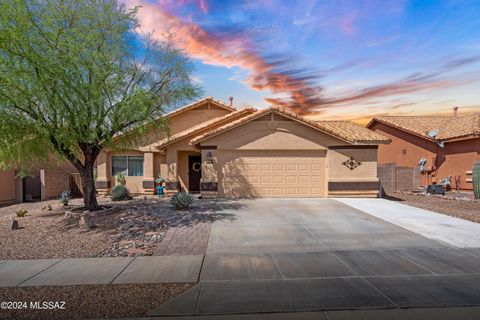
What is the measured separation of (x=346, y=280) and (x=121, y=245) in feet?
18.4

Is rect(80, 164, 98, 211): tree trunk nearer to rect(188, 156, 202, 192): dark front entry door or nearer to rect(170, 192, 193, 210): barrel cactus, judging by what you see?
rect(170, 192, 193, 210): barrel cactus

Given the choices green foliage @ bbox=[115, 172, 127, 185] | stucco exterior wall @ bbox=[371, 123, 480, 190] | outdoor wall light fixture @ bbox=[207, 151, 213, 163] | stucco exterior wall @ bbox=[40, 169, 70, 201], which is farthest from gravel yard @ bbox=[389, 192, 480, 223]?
stucco exterior wall @ bbox=[40, 169, 70, 201]

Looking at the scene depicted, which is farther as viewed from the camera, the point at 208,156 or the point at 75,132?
the point at 208,156

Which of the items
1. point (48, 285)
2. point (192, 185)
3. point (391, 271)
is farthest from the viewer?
point (192, 185)

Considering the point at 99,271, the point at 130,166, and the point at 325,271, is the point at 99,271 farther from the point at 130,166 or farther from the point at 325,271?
the point at 130,166

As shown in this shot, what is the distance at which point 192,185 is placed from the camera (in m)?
19.6

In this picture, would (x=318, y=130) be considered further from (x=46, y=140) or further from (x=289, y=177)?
(x=46, y=140)

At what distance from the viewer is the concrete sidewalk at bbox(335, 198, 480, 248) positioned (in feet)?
26.6

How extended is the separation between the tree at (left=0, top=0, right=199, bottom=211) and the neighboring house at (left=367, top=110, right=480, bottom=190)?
2116 cm

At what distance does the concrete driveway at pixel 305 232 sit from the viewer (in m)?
7.50

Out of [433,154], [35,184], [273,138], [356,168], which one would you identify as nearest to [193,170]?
[273,138]

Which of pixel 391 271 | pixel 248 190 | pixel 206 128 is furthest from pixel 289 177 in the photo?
pixel 391 271

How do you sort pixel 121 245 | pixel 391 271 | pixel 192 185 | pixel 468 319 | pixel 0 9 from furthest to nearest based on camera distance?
pixel 192 185, pixel 0 9, pixel 121 245, pixel 391 271, pixel 468 319

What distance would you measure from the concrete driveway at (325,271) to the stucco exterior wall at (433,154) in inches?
598
